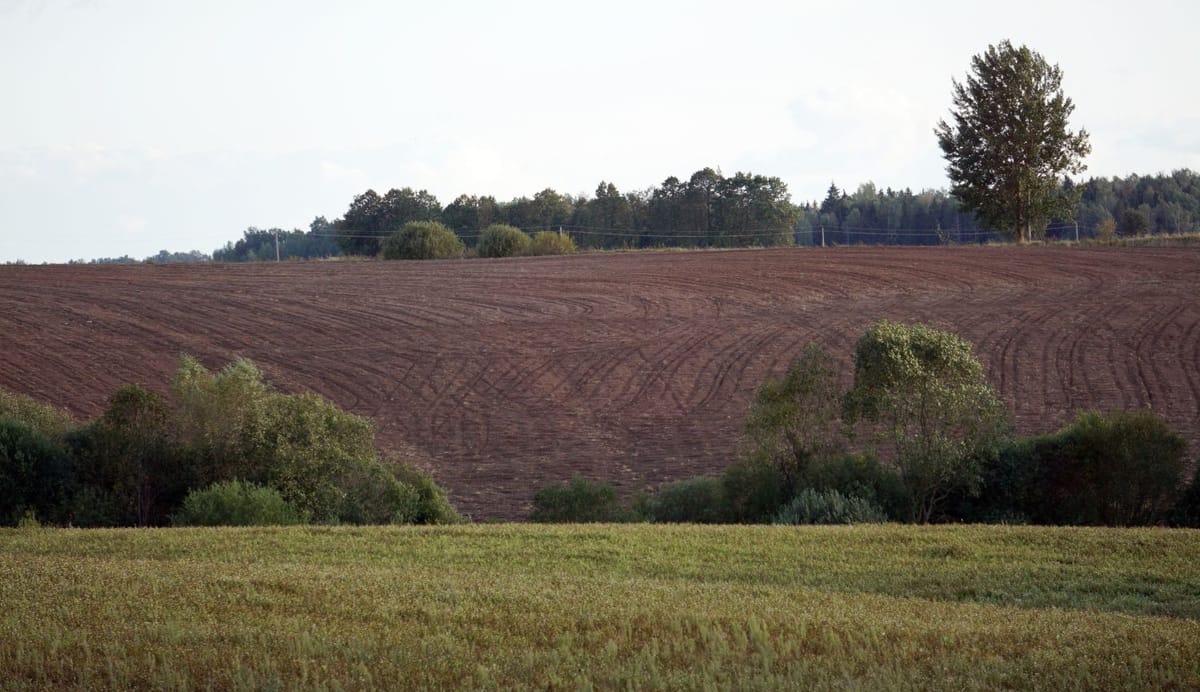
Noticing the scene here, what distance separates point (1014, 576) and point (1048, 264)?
37.7 metres

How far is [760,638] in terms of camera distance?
28.7ft

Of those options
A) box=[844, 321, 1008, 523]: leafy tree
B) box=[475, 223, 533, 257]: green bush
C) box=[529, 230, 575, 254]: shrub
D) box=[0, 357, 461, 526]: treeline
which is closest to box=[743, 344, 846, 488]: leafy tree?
box=[844, 321, 1008, 523]: leafy tree

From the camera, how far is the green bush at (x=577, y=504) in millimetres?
22172

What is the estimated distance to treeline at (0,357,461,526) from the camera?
68.3 ft

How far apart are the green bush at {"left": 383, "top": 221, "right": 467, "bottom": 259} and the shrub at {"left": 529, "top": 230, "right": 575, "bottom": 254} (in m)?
4.43

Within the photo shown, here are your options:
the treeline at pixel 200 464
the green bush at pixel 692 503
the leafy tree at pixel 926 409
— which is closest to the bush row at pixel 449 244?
the treeline at pixel 200 464

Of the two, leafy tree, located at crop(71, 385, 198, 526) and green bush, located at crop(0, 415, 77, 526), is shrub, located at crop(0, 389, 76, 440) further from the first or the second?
leafy tree, located at crop(71, 385, 198, 526)

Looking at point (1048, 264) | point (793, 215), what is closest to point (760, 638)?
point (1048, 264)

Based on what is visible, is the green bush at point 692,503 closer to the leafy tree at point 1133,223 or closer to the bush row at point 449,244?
the bush row at point 449,244

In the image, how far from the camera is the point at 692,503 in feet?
73.0

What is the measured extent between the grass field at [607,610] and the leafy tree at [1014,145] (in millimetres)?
49340

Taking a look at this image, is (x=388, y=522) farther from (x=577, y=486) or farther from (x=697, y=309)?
(x=697, y=309)

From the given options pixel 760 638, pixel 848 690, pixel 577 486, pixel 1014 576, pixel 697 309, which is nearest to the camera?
pixel 848 690

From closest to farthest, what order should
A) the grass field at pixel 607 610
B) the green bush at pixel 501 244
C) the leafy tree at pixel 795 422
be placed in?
the grass field at pixel 607 610 < the leafy tree at pixel 795 422 < the green bush at pixel 501 244
